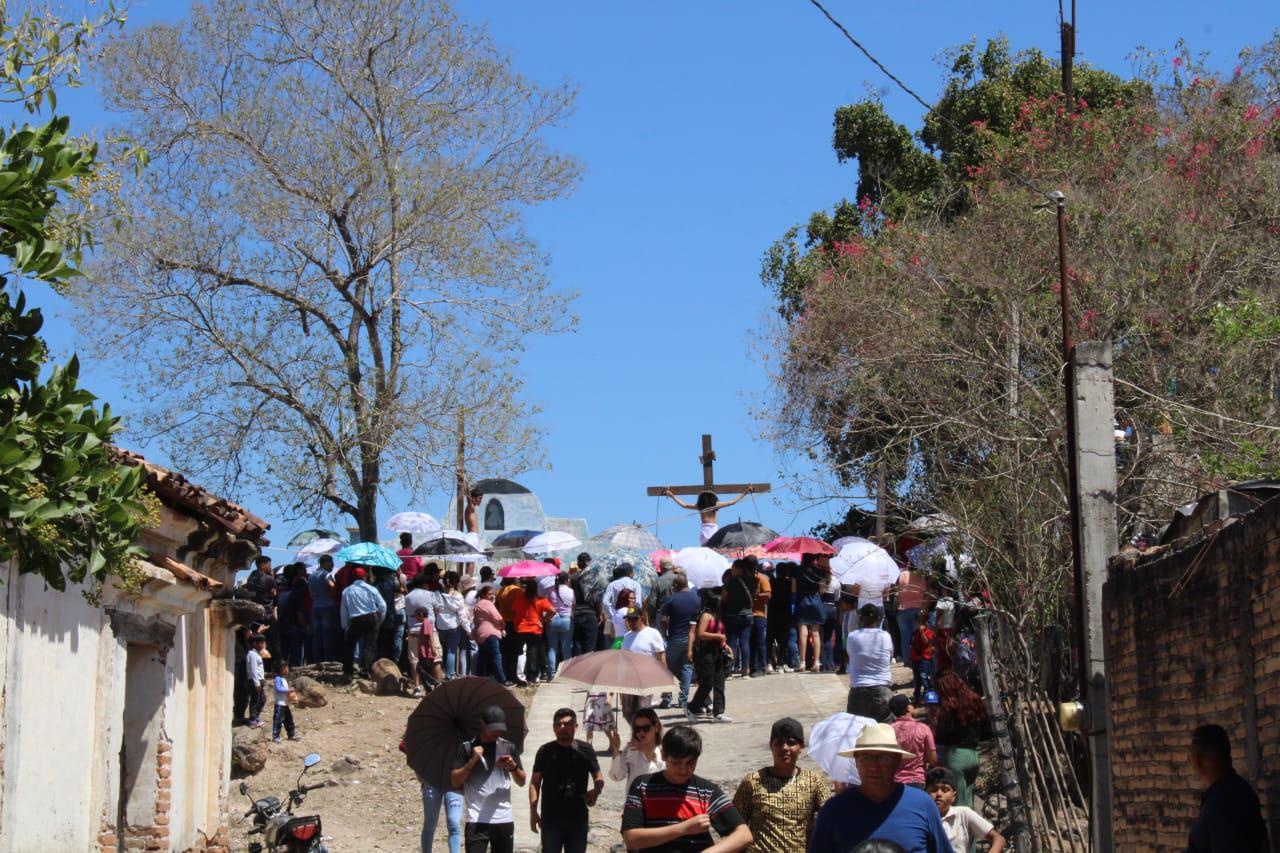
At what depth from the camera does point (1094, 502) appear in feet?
41.8

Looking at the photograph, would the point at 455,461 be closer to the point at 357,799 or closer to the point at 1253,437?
the point at 357,799

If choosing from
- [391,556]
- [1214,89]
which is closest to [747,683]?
[391,556]

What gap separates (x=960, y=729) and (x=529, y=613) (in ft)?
35.1

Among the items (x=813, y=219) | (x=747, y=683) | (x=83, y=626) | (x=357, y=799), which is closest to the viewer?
(x=83, y=626)

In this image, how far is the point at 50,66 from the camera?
27.0 ft

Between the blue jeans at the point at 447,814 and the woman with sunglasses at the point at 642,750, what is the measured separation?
1.80 m

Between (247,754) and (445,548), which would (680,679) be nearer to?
(247,754)

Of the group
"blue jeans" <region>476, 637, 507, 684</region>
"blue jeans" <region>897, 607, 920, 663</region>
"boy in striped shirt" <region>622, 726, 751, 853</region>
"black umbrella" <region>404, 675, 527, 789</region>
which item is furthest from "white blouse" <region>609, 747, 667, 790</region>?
"blue jeans" <region>476, 637, 507, 684</region>

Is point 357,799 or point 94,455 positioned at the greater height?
point 94,455

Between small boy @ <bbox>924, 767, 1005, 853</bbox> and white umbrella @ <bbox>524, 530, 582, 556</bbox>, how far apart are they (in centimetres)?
1913

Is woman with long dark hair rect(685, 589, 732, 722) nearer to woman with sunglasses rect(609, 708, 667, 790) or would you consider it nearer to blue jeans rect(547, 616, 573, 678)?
blue jeans rect(547, 616, 573, 678)

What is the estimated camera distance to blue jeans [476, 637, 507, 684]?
2230cm

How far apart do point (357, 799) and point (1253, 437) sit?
10.3 meters

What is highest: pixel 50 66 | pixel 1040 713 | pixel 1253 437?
pixel 50 66
